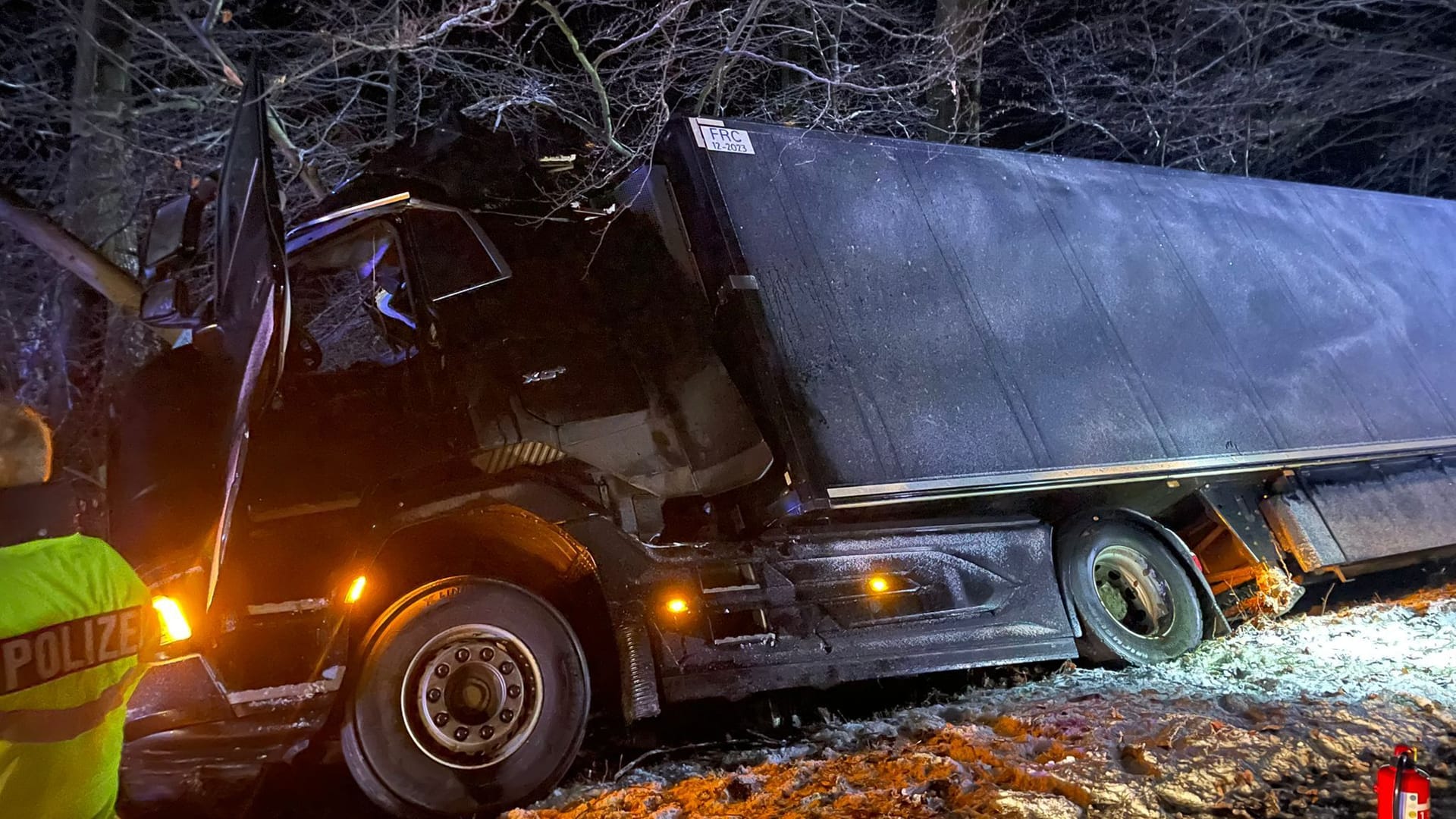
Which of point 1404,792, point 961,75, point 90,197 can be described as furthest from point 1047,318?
point 90,197

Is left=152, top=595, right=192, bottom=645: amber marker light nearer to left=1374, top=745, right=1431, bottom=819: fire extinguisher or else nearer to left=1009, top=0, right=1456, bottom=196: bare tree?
left=1374, top=745, right=1431, bottom=819: fire extinguisher

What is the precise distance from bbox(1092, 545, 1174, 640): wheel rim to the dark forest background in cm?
388

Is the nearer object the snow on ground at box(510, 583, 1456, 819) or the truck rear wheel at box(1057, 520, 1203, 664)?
the snow on ground at box(510, 583, 1456, 819)

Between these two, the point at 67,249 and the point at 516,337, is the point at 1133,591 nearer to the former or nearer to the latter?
the point at 516,337

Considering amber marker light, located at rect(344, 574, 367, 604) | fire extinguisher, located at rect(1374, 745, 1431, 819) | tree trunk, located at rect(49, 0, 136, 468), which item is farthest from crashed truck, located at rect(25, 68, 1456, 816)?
tree trunk, located at rect(49, 0, 136, 468)

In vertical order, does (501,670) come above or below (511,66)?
below

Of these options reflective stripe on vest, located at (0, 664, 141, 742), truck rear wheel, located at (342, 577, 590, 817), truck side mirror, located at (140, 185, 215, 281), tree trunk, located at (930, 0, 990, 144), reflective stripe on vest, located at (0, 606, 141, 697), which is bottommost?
truck rear wheel, located at (342, 577, 590, 817)

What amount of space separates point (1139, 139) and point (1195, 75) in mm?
1395

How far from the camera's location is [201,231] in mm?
3773

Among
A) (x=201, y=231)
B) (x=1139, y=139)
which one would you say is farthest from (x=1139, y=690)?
(x=1139, y=139)

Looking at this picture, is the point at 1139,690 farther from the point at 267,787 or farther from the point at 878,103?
the point at 878,103

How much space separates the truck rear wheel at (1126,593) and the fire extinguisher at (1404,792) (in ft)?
7.96

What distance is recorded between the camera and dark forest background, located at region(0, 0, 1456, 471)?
6.86 metres

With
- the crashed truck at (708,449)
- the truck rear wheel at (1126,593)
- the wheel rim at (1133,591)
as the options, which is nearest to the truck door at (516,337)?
the crashed truck at (708,449)
